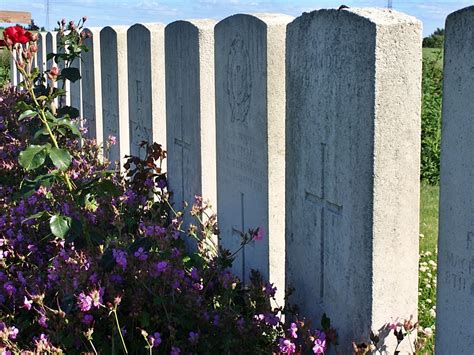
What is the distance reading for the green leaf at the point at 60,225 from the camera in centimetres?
332

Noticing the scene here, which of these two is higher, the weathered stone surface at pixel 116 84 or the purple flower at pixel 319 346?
the weathered stone surface at pixel 116 84

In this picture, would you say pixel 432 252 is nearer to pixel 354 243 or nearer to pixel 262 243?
pixel 262 243

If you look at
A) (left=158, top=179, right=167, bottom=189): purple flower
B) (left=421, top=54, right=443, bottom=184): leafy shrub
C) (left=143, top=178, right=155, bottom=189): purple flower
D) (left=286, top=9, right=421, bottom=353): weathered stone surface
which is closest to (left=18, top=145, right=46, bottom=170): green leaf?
A: (left=286, top=9, right=421, bottom=353): weathered stone surface

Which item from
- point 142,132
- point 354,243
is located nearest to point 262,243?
point 354,243

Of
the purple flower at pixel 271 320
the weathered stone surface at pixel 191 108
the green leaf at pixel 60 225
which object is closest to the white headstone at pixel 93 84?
the weathered stone surface at pixel 191 108

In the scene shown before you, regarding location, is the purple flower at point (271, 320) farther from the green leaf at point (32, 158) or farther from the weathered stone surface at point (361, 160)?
the green leaf at point (32, 158)

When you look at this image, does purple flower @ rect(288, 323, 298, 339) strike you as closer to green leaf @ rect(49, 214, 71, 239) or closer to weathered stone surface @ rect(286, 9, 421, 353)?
weathered stone surface @ rect(286, 9, 421, 353)

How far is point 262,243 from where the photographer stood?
3516mm

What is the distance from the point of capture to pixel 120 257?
300cm

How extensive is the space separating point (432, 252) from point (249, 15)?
7.05 feet

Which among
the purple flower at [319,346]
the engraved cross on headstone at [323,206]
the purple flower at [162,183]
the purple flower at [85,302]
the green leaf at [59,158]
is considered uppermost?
the green leaf at [59,158]

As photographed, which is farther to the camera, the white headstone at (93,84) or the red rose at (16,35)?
the white headstone at (93,84)

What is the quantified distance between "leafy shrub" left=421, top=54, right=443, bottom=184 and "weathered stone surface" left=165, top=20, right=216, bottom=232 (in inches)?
141

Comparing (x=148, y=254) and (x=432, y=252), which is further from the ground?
(x=148, y=254)
